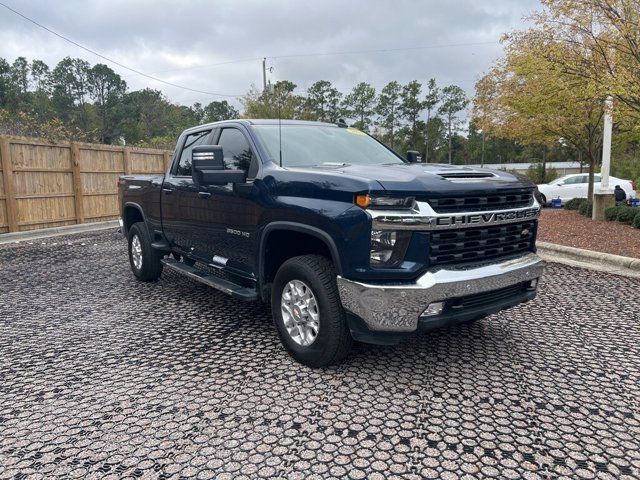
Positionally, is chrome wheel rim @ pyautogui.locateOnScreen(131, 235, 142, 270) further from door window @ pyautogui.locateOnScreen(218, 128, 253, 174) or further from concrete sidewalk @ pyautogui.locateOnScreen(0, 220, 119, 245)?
concrete sidewalk @ pyautogui.locateOnScreen(0, 220, 119, 245)

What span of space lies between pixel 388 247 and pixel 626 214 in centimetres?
1094

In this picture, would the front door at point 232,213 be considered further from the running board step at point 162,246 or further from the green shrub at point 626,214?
the green shrub at point 626,214

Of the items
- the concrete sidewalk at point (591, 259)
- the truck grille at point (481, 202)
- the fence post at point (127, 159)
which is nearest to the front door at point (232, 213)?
the truck grille at point (481, 202)

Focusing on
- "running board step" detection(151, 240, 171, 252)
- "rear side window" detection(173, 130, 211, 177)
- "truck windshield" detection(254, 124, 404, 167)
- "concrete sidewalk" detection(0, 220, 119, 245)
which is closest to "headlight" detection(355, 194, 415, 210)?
"truck windshield" detection(254, 124, 404, 167)

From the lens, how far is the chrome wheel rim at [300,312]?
11.7 ft

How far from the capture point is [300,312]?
366cm

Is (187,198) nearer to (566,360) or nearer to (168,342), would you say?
(168,342)

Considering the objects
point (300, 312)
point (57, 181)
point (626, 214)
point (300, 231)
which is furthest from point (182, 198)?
point (626, 214)

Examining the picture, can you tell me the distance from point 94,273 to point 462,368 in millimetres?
5679

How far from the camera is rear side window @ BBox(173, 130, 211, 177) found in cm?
537

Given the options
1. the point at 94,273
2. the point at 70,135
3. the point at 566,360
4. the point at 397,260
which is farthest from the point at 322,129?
the point at 70,135

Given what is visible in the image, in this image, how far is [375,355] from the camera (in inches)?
154

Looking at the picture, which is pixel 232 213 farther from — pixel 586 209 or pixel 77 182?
pixel 586 209

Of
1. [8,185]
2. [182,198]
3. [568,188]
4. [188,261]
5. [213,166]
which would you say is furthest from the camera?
[568,188]
